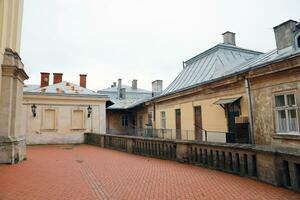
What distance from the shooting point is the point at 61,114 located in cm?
2211

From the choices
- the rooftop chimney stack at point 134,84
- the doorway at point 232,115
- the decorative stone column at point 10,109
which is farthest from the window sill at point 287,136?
the rooftop chimney stack at point 134,84

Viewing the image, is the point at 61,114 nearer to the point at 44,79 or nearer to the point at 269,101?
the point at 44,79

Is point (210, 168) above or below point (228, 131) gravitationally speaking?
below

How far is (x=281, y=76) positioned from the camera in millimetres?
9781

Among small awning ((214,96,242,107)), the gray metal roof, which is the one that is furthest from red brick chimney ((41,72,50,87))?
the gray metal roof

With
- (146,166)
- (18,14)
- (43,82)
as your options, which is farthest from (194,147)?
(43,82)

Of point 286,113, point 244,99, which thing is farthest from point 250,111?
point 286,113

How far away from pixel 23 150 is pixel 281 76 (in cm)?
1145

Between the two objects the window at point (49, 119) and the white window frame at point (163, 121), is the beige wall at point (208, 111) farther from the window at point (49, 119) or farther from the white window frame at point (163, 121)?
the window at point (49, 119)

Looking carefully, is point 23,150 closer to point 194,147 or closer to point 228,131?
point 194,147

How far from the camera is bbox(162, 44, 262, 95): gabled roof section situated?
17.4 metres

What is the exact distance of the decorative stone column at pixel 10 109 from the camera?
9021 mm

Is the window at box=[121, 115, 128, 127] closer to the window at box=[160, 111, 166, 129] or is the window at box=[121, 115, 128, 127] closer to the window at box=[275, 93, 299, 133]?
the window at box=[160, 111, 166, 129]

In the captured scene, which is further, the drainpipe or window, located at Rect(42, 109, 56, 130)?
window, located at Rect(42, 109, 56, 130)
